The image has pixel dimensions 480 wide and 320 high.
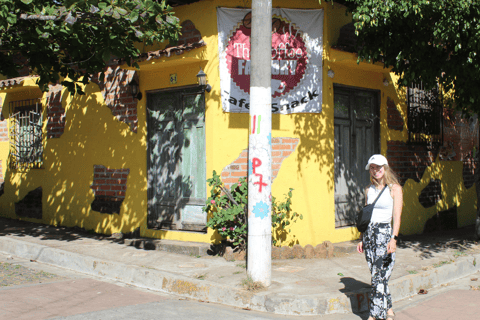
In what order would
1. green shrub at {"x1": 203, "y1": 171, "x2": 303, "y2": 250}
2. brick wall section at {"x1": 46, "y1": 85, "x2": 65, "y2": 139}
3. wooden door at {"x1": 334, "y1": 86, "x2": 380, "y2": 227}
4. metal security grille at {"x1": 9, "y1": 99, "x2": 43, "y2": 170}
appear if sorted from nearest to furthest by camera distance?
green shrub at {"x1": 203, "y1": 171, "x2": 303, "y2": 250} → wooden door at {"x1": 334, "y1": 86, "x2": 380, "y2": 227} → brick wall section at {"x1": 46, "y1": 85, "x2": 65, "y2": 139} → metal security grille at {"x1": 9, "y1": 99, "x2": 43, "y2": 170}

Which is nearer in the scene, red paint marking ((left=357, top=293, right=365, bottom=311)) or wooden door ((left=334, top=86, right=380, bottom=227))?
red paint marking ((left=357, top=293, right=365, bottom=311))

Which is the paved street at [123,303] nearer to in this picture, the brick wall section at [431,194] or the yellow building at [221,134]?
the yellow building at [221,134]

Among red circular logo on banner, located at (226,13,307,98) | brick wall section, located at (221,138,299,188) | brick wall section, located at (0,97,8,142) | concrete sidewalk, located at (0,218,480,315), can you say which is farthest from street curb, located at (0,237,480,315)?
brick wall section, located at (0,97,8,142)

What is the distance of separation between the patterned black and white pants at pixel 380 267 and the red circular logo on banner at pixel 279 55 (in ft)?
11.2

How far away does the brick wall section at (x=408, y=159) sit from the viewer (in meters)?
8.73

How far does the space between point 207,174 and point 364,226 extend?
10.9ft

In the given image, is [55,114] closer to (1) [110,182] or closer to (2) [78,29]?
(1) [110,182]

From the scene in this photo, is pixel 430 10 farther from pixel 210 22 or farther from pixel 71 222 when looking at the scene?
pixel 71 222

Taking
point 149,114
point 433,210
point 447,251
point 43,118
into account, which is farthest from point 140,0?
point 433,210

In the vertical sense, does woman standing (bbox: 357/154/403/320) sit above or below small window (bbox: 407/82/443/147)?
below

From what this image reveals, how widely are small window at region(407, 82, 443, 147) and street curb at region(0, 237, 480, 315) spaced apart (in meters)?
3.03

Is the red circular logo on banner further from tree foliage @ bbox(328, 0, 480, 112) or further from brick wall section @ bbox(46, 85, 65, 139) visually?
brick wall section @ bbox(46, 85, 65, 139)

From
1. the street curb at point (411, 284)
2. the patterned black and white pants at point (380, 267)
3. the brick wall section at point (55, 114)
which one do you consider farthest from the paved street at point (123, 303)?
the brick wall section at point (55, 114)

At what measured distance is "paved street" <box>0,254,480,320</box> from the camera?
476 cm
